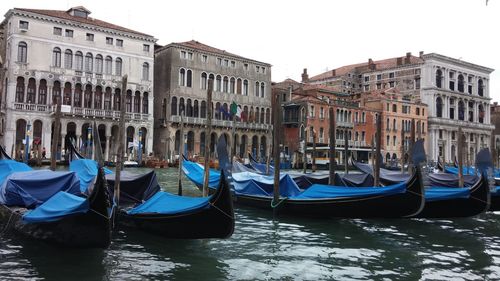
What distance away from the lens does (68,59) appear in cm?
2386

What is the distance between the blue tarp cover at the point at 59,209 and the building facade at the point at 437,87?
114 feet

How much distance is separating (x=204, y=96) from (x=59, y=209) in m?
23.7

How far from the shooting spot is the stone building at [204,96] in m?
26.9

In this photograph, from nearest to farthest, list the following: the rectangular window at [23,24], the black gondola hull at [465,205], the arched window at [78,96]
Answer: the black gondola hull at [465,205], the rectangular window at [23,24], the arched window at [78,96]

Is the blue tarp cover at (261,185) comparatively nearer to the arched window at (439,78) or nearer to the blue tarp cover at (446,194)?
the blue tarp cover at (446,194)

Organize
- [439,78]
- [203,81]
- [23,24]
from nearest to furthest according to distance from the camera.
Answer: [23,24]
[203,81]
[439,78]

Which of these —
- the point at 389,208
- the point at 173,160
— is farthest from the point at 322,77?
the point at 389,208

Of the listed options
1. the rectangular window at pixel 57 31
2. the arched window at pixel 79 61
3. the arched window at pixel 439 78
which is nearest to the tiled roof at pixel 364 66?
the arched window at pixel 439 78

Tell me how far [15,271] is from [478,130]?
4449cm

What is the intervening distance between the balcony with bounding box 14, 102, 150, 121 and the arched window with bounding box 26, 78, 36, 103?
0.36 meters

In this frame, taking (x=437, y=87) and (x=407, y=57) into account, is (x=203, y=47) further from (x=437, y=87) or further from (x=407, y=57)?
(x=437, y=87)

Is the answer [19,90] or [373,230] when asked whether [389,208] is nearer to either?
[373,230]

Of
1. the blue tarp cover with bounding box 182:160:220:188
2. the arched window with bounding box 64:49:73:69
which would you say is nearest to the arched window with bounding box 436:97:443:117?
the arched window with bounding box 64:49:73:69

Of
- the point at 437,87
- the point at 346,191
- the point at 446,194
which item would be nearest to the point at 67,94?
the point at 346,191
